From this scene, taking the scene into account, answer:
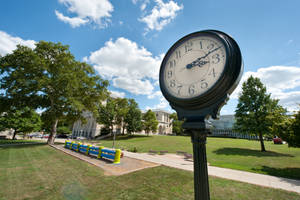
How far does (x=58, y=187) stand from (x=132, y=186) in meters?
2.74

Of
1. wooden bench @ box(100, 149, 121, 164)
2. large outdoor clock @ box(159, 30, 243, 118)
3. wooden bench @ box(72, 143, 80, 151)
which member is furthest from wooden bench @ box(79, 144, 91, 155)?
large outdoor clock @ box(159, 30, 243, 118)

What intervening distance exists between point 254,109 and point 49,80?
84.0 ft

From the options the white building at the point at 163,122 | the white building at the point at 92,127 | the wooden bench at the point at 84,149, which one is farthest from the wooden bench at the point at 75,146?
the white building at the point at 163,122

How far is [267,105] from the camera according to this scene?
16.8m

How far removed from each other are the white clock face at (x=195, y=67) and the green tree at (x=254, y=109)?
62.1 ft

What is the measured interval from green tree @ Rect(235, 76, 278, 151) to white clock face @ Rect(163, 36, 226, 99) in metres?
18.9

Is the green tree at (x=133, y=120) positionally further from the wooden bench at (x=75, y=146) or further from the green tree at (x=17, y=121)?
the wooden bench at (x=75, y=146)

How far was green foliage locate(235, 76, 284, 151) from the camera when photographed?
16625 mm

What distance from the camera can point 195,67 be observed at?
2.26m

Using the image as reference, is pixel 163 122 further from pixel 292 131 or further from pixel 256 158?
pixel 292 131

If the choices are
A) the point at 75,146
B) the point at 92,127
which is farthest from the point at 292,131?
the point at 92,127

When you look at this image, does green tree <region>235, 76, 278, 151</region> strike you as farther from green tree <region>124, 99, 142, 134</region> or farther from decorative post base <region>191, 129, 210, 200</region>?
green tree <region>124, 99, 142, 134</region>

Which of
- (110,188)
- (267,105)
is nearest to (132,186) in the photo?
(110,188)

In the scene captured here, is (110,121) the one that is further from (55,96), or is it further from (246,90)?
(246,90)
